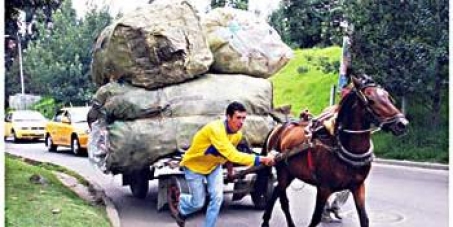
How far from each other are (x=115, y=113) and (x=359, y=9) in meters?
10.2

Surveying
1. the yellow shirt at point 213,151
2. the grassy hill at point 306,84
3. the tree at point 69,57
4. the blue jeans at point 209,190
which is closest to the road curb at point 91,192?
the blue jeans at point 209,190

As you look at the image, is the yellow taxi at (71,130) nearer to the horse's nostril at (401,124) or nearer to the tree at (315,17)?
the tree at (315,17)

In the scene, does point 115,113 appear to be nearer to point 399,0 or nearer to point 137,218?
point 137,218

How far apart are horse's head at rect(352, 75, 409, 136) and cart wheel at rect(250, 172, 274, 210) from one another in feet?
8.98

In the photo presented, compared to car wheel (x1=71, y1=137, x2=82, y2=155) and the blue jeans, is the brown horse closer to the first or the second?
the blue jeans

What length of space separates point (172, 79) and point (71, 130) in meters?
12.7

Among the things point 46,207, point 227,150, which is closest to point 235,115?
point 227,150

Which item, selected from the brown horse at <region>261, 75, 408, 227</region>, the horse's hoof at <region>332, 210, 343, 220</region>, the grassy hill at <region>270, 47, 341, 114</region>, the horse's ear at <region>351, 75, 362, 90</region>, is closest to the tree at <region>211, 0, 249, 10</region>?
the grassy hill at <region>270, 47, 341, 114</region>

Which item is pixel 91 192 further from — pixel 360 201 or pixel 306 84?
pixel 306 84

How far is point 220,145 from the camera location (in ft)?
23.2

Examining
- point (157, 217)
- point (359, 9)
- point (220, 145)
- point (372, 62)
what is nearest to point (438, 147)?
point (372, 62)

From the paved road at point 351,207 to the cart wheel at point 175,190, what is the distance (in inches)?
7.9

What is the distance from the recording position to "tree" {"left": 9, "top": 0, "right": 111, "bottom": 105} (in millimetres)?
35125

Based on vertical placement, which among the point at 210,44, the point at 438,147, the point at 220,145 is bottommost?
the point at 438,147
